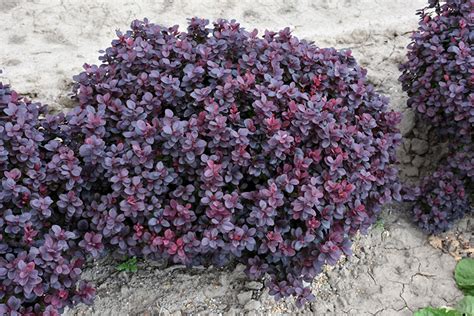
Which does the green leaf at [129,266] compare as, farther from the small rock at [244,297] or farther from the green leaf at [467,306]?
the green leaf at [467,306]

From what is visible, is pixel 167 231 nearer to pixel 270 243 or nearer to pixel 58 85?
pixel 270 243

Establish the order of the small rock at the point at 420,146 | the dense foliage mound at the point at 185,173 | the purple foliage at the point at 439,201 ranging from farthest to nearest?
the small rock at the point at 420,146
the purple foliage at the point at 439,201
the dense foliage mound at the point at 185,173

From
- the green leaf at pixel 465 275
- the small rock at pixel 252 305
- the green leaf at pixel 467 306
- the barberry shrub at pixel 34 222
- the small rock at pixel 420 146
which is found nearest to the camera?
the barberry shrub at pixel 34 222

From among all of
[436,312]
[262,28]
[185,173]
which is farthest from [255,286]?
[262,28]

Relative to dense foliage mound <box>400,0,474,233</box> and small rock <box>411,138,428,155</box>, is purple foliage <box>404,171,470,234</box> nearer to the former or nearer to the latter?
dense foliage mound <box>400,0,474,233</box>

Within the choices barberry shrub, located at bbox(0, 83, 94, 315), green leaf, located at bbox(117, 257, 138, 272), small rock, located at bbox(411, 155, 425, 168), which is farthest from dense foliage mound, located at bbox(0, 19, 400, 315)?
small rock, located at bbox(411, 155, 425, 168)

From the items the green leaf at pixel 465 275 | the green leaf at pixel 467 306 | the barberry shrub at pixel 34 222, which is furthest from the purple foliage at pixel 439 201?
the barberry shrub at pixel 34 222

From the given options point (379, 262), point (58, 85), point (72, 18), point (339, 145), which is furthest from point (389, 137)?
point (72, 18)
